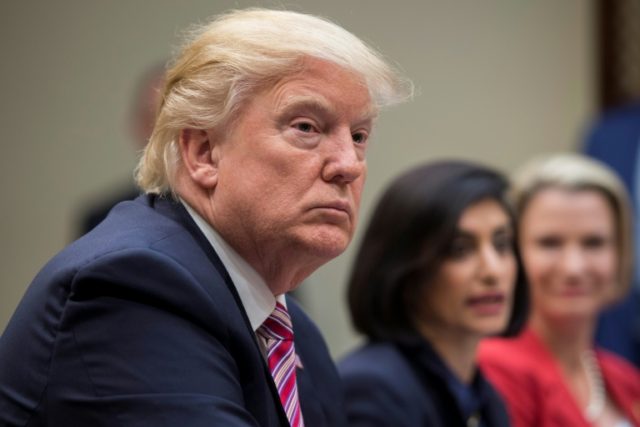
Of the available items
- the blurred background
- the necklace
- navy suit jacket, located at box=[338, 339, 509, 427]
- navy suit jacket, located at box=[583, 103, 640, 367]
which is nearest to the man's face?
navy suit jacket, located at box=[338, 339, 509, 427]

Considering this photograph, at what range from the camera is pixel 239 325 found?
5.41 feet

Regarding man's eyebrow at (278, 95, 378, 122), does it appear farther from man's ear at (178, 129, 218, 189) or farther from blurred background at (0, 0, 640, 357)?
blurred background at (0, 0, 640, 357)

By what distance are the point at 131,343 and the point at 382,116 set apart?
14.1 ft

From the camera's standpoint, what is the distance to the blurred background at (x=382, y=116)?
5121 mm

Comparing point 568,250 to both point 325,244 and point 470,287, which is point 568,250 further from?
point 325,244

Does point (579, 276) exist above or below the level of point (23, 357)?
below

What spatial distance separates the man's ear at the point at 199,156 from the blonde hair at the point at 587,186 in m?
2.26

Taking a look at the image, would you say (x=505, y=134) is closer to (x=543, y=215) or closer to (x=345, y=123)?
(x=543, y=215)

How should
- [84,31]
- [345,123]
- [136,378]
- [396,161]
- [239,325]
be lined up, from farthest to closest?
[396,161] < [84,31] < [345,123] < [239,325] < [136,378]

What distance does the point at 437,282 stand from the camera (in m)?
2.93

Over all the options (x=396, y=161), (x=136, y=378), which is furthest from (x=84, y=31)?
(x=136, y=378)

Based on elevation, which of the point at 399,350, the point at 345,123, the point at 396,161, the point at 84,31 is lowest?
the point at 396,161

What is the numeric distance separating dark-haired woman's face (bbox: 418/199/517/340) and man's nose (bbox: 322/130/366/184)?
1191 mm

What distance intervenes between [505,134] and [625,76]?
2.30ft
